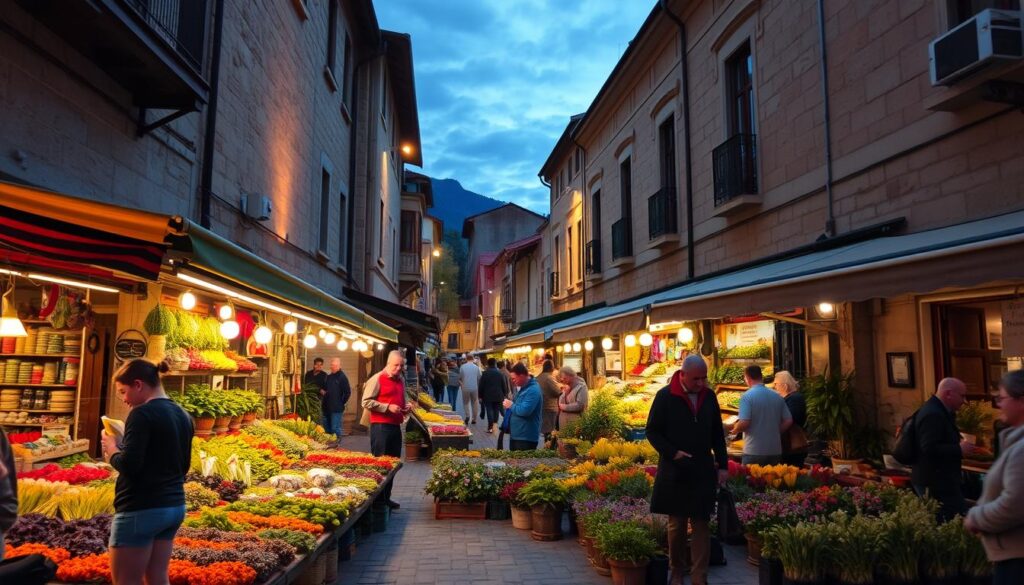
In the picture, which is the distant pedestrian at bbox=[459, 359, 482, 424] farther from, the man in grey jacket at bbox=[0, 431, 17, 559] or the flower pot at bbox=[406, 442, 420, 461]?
the man in grey jacket at bbox=[0, 431, 17, 559]

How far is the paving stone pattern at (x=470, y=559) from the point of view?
5.93 metres

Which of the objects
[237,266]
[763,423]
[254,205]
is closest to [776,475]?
[763,423]

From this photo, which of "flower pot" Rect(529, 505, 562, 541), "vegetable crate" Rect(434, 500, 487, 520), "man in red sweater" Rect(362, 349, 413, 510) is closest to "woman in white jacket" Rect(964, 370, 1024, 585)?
"flower pot" Rect(529, 505, 562, 541)

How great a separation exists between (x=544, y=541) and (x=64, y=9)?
674cm

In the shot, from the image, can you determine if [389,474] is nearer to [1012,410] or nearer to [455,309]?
Result: [1012,410]

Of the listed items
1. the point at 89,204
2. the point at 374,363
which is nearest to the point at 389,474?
the point at 89,204

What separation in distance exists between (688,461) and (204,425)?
5675 mm

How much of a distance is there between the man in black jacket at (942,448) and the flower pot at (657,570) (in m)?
2.20

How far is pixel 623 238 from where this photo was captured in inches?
694

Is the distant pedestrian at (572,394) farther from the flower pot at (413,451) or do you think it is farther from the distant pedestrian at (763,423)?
the flower pot at (413,451)

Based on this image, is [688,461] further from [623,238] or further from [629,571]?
[623,238]

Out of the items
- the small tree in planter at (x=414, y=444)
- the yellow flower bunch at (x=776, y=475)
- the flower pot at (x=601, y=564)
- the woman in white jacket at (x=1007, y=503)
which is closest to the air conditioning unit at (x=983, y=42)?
the woman in white jacket at (x=1007, y=503)

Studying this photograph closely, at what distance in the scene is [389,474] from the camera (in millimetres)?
8320

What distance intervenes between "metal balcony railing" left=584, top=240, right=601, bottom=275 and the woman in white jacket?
56.4 ft
